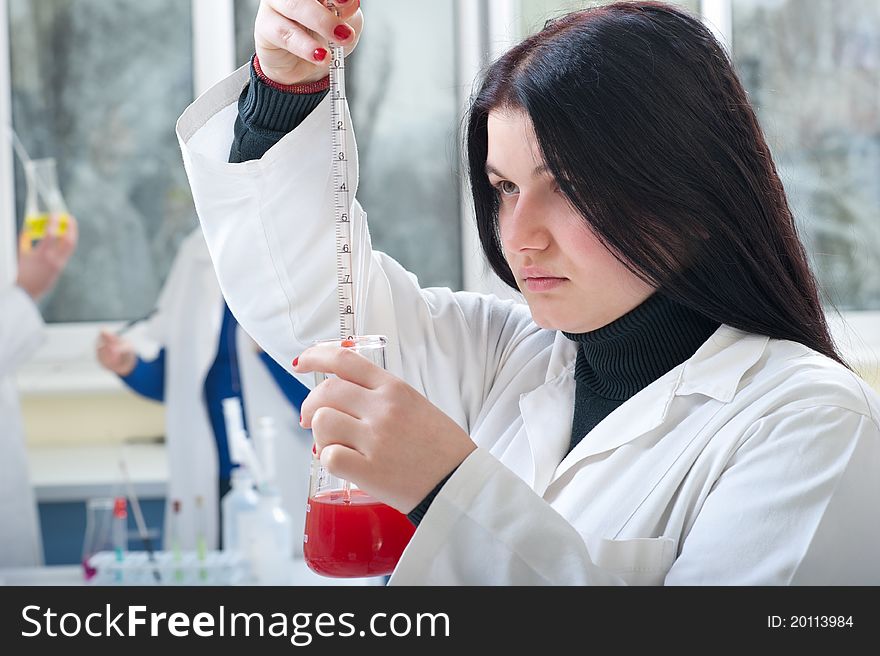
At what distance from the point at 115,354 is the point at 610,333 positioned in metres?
2.10

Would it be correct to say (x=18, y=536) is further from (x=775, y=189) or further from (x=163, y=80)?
(x=775, y=189)

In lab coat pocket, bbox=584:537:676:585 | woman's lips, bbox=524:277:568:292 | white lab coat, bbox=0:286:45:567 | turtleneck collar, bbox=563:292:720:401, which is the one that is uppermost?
woman's lips, bbox=524:277:568:292

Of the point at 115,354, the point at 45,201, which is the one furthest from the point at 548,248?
the point at 45,201

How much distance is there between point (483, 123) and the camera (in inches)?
42.9

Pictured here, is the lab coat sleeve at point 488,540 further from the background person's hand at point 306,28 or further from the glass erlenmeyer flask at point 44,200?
the glass erlenmeyer flask at point 44,200

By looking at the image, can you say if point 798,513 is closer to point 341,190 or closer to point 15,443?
point 341,190

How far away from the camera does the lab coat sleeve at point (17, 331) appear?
263 centimetres

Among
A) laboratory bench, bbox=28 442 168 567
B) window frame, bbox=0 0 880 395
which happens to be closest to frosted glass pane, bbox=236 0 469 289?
window frame, bbox=0 0 880 395

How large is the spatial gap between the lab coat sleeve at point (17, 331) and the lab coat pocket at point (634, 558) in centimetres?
230

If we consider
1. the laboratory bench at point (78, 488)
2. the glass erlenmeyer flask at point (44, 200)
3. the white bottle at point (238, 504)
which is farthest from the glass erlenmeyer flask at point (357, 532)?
the glass erlenmeyer flask at point (44, 200)

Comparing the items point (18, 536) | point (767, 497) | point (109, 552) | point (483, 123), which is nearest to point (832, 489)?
point (767, 497)

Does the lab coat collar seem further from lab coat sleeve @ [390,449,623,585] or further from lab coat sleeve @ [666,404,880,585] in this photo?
lab coat sleeve @ [390,449,623,585]

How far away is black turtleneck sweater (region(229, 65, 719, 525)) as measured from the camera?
971 millimetres

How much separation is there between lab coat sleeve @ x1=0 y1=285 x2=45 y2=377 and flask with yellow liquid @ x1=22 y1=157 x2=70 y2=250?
0.36 m
